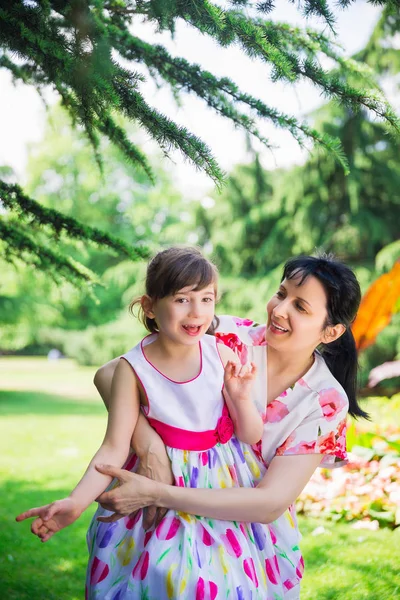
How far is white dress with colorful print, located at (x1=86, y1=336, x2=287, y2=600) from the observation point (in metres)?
1.86

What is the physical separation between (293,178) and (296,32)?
933 centimetres

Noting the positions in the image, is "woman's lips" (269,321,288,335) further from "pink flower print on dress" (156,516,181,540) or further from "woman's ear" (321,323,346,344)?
"pink flower print on dress" (156,516,181,540)

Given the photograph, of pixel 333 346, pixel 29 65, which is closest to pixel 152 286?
pixel 333 346

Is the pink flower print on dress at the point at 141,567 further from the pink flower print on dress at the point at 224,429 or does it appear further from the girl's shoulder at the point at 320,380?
the girl's shoulder at the point at 320,380

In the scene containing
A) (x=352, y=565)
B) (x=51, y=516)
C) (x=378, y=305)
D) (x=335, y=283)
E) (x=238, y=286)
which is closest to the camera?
(x=51, y=516)

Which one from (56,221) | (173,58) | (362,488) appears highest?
(173,58)

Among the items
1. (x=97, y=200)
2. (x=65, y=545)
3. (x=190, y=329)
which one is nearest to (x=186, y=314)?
(x=190, y=329)

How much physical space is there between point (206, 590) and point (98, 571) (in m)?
0.37

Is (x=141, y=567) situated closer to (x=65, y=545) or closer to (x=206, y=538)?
(x=206, y=538)

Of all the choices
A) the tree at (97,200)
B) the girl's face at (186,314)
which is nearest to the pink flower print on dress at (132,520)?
the girl's face at (186,314)

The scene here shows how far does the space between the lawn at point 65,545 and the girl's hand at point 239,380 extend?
165 cm

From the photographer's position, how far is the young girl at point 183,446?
1.89 metres

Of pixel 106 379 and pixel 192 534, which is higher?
pixel 106 379

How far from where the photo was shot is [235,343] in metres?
2.45
